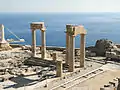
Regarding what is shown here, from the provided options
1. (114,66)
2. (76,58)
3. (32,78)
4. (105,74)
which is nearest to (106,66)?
(114,66)

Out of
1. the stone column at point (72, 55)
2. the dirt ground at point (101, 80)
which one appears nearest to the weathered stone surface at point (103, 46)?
the dirt ground at point (101, 80)

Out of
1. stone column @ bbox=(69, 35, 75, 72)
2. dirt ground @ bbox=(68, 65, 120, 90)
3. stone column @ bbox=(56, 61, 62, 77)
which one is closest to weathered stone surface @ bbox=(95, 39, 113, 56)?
dirt ground @ bbox=(68, 65, 120, 90)

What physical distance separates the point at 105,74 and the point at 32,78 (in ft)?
27.1

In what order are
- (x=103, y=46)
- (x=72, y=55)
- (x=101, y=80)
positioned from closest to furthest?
(x=101, y=80), (x=72, y=55), (x=103, y=46)

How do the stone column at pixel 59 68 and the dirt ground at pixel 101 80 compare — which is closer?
the dirt ground at pixel 101 80

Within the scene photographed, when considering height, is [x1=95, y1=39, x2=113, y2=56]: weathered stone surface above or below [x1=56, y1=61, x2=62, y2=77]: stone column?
above

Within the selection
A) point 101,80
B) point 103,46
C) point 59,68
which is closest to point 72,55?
point 59,68

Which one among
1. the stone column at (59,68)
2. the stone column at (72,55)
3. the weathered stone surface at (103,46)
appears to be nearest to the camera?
the stone column at (59,68)

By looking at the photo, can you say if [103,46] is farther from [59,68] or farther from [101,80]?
[59,68]

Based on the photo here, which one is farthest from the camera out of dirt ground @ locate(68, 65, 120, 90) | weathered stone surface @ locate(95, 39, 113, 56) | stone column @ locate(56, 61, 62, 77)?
weathered stone surface @ locate(95, 39, 113, 56)

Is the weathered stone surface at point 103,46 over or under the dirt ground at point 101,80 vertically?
over

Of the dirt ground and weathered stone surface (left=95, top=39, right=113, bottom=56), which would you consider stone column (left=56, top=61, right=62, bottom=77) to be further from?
weathered stone surface (left=95, top=39, right=113, bottom=56)

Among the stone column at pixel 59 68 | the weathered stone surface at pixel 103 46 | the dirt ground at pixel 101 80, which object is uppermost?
the weathered stone surface at pixel 103 46

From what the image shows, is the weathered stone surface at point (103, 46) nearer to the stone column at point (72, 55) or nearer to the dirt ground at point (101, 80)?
the dirt ground at point (101, 80)
